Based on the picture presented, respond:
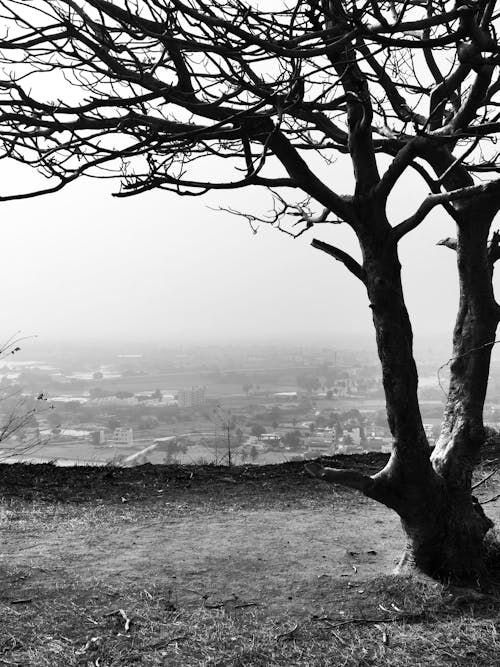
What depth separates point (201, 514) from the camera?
5.75 meters

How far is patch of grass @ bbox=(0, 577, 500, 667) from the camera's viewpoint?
10.1 ft

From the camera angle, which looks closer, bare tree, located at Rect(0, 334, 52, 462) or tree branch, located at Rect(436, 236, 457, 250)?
tree branch, located at Rect(436, 236, 457, 250)

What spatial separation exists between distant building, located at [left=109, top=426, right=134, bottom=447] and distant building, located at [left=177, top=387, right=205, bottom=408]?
366 centimetres

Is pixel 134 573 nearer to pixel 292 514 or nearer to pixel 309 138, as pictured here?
pixel 292 514

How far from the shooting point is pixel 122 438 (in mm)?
11070

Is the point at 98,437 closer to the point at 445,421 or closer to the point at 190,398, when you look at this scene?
the point at 190,398

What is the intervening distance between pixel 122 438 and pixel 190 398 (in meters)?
4.59

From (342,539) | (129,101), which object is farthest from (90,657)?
(129,101)

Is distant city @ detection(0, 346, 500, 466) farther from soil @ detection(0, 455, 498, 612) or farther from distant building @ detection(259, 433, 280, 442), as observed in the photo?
soil @ detection(0, 455, 498, 612)

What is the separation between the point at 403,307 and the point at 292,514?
2.79m

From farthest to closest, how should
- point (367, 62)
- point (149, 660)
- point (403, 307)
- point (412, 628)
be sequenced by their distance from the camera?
point (367, 62) < point (403, 307) < point (412, 628) < point (149, 660)

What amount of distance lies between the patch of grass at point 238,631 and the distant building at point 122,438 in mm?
6964

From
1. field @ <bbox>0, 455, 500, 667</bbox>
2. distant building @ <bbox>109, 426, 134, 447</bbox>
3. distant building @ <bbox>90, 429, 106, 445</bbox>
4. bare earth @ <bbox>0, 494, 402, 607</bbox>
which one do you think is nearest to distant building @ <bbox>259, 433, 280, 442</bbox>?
distant building @ <bbox>109, 426, 134, 447</bbox>

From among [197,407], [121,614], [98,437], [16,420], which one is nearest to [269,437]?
[98,437]
